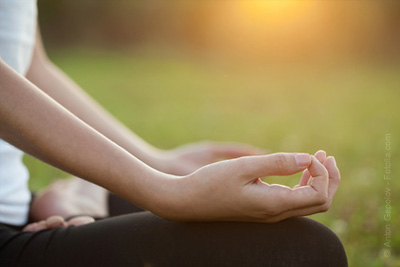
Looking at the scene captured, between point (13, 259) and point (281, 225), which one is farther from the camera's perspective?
point (13, 259)

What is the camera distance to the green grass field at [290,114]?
3.01 meters

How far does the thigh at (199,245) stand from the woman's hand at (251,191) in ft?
0.17

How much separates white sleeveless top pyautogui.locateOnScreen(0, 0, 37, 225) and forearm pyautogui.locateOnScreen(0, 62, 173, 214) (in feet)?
1.37

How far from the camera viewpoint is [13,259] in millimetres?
1297

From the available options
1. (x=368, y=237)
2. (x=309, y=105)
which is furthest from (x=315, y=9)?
(x=368, y=237)

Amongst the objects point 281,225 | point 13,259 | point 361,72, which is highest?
point 281,225

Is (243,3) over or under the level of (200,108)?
over

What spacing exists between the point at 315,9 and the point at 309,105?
645 centimetres

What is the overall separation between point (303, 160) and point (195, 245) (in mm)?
308

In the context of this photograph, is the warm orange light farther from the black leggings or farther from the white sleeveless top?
the black leggings

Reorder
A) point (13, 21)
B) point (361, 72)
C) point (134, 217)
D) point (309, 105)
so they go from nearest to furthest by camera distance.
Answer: point (134, 217) → point (13, 21) → point (309, 105) → point (361, 72)

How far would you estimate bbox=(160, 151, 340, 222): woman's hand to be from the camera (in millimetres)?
1082

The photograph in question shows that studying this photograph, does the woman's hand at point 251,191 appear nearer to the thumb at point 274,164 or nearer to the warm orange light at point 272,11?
the thumb at point 274,164

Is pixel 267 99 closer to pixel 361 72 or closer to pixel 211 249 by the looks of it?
pixel 361 72
